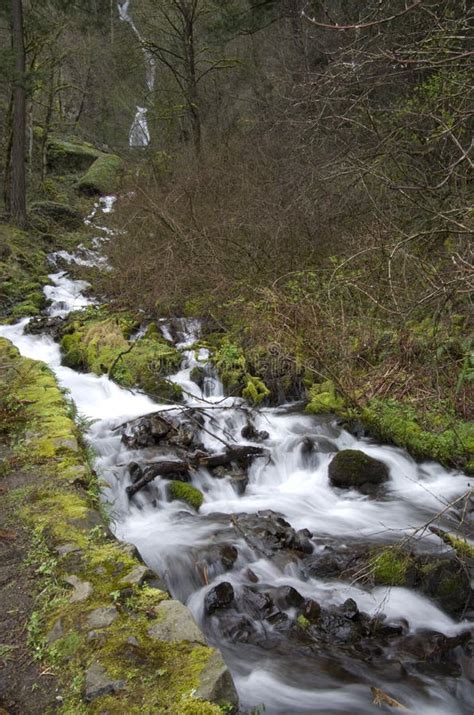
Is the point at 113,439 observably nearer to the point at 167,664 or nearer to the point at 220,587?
the point at 220,587

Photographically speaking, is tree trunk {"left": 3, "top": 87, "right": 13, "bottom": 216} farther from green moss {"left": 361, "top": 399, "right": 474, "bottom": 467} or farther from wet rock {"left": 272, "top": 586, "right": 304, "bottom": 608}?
wet rock {"left": 272, "top": 586, "right": 304, "bottom": 608}

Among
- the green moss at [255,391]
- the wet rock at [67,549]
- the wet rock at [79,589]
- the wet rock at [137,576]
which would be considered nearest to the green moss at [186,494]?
the green moss at [255,391]

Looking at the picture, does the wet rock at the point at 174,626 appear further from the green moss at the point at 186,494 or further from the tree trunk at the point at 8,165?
the tree trunk at the point at 8,165

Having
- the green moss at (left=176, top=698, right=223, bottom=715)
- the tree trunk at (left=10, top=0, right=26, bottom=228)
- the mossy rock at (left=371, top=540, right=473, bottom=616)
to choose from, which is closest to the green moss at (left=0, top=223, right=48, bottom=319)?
the tree trunk at (left=10, top=0, right=26, bottom=228)

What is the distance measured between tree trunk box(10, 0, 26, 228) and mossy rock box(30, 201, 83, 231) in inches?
55.5

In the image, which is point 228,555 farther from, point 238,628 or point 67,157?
point 67,157

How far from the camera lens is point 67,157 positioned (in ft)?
79.2

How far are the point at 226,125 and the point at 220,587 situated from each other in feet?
51.2

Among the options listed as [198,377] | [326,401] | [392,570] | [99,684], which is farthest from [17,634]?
[198,377]

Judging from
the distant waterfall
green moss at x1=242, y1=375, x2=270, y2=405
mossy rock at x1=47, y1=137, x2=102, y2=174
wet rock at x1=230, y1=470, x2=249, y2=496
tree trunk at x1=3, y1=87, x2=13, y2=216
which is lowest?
wet rock at x1=230, y1=470, x2=249, y2=496

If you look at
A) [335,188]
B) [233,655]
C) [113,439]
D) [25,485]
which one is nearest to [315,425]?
[113,439]

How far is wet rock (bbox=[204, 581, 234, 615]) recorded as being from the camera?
166 inches

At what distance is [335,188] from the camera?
1045 cm

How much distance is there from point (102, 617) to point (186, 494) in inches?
132
